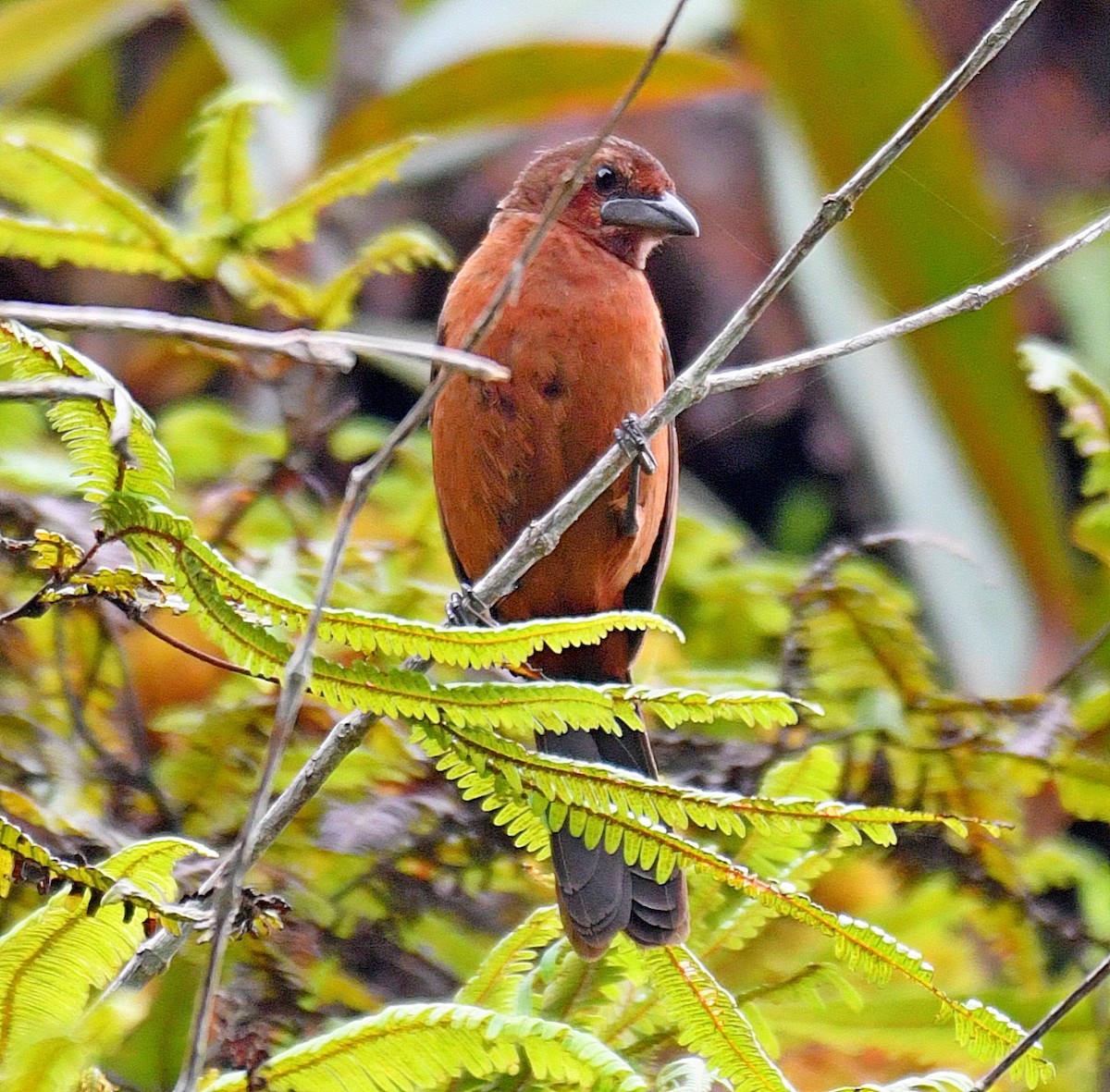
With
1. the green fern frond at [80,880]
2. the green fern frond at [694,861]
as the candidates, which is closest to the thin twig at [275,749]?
the green fern frond at [80,880]

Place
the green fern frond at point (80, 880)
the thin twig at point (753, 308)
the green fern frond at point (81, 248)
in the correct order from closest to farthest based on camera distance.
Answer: the green fern frond at point (80, 880) → the thin twig at point (753, 308) → the green fern frond at point (81, 248)

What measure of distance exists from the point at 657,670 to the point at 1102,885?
0.90m

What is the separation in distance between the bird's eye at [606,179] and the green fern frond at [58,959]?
69.9 inches

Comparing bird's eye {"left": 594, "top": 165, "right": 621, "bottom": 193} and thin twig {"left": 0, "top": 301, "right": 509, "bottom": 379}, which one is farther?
bird's eye {"left": 594, "top": 165, "right": 621, "bottom": 193}

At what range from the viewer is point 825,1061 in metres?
2.32

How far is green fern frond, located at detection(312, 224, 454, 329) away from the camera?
267cm

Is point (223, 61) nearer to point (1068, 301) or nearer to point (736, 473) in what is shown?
point (736, 473)

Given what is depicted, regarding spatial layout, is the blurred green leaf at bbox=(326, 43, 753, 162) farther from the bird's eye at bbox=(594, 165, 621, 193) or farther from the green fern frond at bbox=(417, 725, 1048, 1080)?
the green fern frond at bbox=(417, 725, 1048, 1080)

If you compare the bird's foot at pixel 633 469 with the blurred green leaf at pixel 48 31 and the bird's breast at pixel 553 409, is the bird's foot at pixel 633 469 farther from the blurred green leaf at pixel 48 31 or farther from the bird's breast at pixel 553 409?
the blurred green leaf at pixel 48 31

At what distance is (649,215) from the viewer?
2820mm

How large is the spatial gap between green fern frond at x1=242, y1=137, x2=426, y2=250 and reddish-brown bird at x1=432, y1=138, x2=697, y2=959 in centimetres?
26

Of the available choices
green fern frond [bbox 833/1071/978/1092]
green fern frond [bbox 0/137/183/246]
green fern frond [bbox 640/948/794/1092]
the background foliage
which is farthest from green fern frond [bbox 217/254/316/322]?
green fern frond [bbox 833/1071/978/1092]

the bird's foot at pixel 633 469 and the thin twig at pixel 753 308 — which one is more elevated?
the bird's foot at pixel 633 469

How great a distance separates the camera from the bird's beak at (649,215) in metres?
2.80
